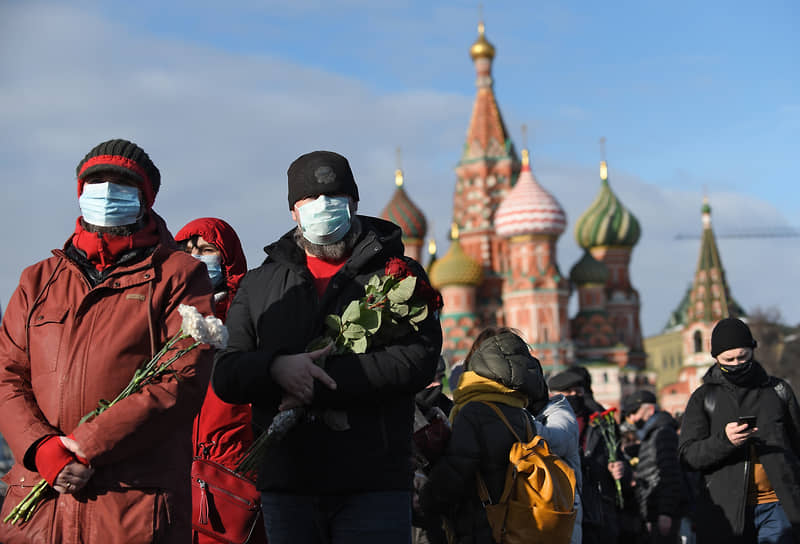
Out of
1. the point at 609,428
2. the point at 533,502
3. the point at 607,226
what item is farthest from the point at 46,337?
the point at 607,226

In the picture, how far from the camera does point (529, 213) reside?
54062mm

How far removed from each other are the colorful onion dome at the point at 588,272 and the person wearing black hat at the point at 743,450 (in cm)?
5029

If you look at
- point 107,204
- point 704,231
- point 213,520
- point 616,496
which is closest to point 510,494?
point 213,520

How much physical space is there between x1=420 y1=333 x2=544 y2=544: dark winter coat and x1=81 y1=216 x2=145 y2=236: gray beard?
1.50 metres

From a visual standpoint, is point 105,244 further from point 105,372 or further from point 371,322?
point 371,322

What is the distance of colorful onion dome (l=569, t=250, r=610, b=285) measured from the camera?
55.4 metres

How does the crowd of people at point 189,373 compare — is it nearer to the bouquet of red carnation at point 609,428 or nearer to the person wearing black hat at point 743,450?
the person wearing black hat at point 743,450

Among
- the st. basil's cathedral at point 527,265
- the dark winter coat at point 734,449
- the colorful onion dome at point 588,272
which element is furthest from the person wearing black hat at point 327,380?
the colorful onion dome at point 588,272

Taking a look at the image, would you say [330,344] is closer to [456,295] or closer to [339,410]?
[339,410]

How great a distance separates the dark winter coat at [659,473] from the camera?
788 centimetres

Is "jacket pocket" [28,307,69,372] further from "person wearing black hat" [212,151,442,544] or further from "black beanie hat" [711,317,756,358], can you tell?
"black beanie hat" [711,317,756,358]

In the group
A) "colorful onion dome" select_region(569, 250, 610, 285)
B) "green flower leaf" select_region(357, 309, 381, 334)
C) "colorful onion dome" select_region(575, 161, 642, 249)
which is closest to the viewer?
"green flower leaf" select_region(357, 309, 381, 334)

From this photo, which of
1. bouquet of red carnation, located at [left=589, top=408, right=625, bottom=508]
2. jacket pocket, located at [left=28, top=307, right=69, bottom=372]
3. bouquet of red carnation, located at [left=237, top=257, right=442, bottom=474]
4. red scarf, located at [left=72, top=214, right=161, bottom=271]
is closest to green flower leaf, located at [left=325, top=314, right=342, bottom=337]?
bouquet of red carnation, located at [left=237, top=257, right=442, bottom=474]

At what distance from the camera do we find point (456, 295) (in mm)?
54438
